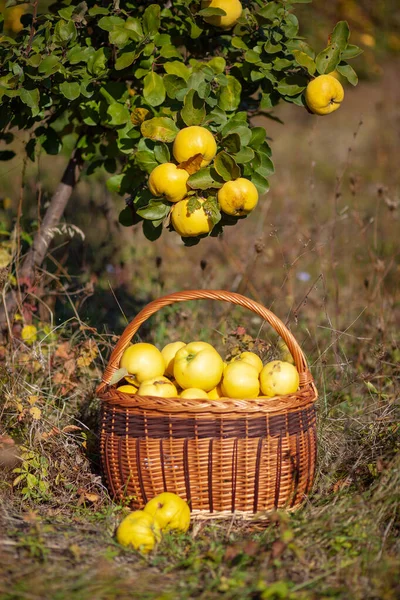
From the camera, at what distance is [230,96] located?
2.36 metres

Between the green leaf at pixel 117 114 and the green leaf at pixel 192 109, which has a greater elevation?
the green leaf at pixel 192 109

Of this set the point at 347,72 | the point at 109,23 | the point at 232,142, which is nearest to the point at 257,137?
the point at 232,142

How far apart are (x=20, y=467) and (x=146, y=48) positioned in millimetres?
1568

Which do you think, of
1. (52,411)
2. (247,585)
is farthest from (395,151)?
(247,585)

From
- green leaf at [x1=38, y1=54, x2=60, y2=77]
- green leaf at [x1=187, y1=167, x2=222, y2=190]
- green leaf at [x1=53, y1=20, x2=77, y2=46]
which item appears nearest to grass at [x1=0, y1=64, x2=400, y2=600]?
green leaf at [x1=187, y1=167, x2=222, y2=190]

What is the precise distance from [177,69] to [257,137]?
0.41 meters

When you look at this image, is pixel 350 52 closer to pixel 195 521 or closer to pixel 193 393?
pixel 193 393

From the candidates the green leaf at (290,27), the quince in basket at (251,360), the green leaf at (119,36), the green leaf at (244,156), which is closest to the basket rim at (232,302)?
the quince in basket at (251,360)

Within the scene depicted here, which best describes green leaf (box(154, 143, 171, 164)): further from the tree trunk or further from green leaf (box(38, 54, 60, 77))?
the tree trunk

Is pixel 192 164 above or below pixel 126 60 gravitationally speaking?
below

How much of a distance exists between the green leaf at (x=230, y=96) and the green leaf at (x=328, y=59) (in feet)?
0.99

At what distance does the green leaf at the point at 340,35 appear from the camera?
2.32 m

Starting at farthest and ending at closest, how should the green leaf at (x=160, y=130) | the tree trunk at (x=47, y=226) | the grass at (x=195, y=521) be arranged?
the tree trunk at (x=47, y=226)
the green leaf at (x=160, y=130)
the grass at (x=195, y=521)

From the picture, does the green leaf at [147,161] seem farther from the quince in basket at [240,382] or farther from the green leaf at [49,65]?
the quince in basket at [240,382]
